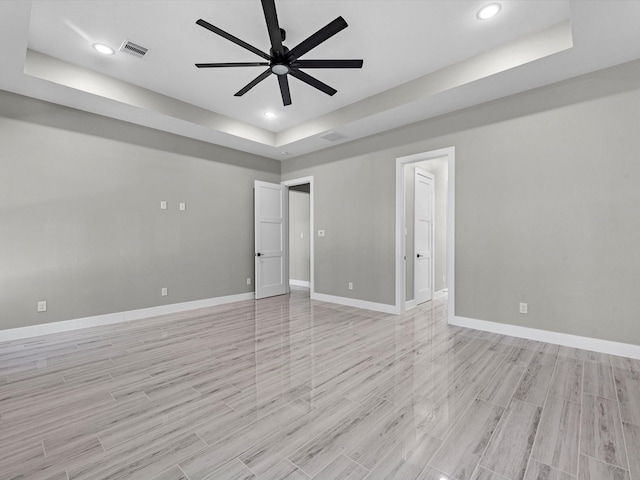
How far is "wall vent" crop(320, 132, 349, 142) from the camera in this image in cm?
499

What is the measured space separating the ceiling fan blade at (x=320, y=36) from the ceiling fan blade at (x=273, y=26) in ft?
0.39

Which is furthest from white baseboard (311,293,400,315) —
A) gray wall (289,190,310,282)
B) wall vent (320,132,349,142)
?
wall vent (320,132,349,142)

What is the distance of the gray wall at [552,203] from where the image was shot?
3012mm

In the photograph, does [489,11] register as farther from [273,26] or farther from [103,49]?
[103,49]

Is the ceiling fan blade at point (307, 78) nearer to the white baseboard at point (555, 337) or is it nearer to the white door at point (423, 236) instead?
the white door at point (423, 236)

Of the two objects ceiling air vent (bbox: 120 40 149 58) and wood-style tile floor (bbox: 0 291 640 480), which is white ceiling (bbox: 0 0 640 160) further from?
wood-style tile floor (bbox: 0 291 640 480)

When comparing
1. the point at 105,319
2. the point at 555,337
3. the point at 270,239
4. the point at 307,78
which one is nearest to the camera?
the point at 307,78

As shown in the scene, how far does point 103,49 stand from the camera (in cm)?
316

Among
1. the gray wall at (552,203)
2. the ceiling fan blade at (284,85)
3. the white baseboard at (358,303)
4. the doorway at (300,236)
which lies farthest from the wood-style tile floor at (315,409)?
the doorway at (300,236)

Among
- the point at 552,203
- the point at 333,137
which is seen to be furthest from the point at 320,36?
the point at 552,203

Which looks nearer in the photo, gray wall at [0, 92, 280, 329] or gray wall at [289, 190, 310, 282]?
gray wall at [0, 92, 280, 329]

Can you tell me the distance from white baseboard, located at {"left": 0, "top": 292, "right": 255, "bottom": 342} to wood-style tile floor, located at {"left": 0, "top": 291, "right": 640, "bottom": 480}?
206mm

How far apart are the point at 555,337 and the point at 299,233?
5.98 m

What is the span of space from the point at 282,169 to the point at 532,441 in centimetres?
601
